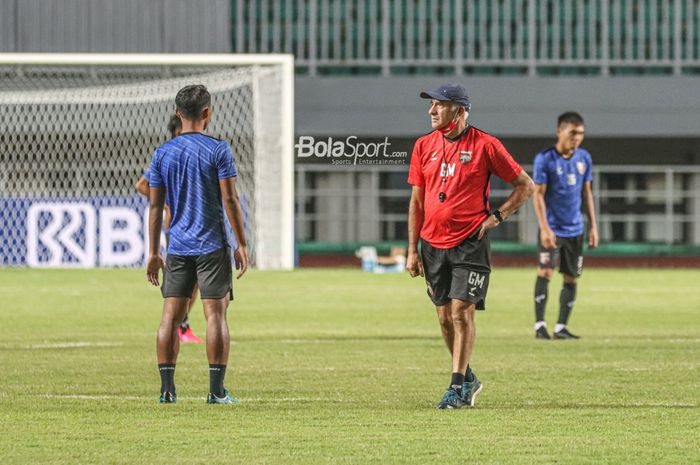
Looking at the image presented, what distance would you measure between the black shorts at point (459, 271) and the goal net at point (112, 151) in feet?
47.1

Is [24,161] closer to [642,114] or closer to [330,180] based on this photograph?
[330,180]

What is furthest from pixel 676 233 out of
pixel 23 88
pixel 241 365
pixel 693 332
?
pixel 241 365

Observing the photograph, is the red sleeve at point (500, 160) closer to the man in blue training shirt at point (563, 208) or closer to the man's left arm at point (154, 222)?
the man's left arm at point (154, 222)

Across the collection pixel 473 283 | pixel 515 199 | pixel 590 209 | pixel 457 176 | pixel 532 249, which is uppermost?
pixel 457 176

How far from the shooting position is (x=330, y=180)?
4862cm

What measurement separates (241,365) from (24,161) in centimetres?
2204

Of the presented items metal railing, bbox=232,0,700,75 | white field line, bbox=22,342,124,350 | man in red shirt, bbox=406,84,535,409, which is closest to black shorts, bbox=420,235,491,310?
man in red shirt, bbox=406,84,535,409

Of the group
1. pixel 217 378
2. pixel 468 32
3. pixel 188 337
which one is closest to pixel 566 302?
pixel 188 337

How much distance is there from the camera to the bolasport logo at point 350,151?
10.6 meters

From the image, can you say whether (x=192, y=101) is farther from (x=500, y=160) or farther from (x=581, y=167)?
(x=581, y=167)

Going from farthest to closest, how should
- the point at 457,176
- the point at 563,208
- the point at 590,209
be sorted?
the point at 590,209
the point at 563,208
the point at 457,176

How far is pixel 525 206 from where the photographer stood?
47.6 meters

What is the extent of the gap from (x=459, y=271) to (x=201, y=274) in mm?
1587

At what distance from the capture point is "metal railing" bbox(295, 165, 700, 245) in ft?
157
